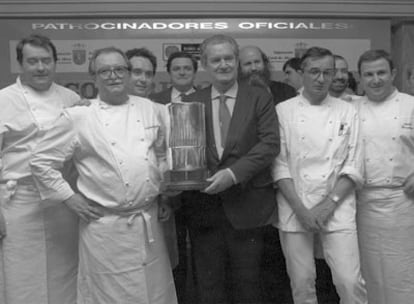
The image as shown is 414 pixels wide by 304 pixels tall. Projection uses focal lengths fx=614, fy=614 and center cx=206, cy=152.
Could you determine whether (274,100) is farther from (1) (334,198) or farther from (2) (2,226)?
(2) (2,226)

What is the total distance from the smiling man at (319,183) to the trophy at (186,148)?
418mm

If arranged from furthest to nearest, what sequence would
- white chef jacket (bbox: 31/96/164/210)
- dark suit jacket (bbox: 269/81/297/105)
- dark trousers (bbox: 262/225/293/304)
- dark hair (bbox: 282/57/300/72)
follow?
dark hair (bbox: 282/57/300/72) → dark suit jacket (bbox: 269/81/297/105) → dark trousers (bbox: 262/225/293/304) → white chef jacket (bbox: 31/96/164/210)

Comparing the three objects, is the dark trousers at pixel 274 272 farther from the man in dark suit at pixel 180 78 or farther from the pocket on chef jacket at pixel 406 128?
the man in dark suit at pixel 180 78

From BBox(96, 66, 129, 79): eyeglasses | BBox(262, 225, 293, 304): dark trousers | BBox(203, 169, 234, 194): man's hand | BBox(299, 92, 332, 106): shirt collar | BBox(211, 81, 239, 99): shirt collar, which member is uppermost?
BBox(96, 66, 129, 79): eyeglasses

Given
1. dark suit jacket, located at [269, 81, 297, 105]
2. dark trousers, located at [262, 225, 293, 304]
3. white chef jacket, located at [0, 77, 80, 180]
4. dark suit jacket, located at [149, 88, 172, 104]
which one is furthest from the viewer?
dark suit jacket, located at [149, 88, 172, 104]

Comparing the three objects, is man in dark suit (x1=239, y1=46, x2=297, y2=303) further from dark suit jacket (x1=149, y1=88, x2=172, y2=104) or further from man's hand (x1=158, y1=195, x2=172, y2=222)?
man's hand (x1=158, y1=195, x2=172, y2=222)

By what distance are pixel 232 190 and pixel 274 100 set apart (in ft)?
2.38

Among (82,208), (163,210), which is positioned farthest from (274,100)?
(82,208)

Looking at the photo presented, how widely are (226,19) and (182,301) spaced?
2065 mm

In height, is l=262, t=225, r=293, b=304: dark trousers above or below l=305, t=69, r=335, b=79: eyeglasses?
below

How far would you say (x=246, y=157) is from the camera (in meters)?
3.01

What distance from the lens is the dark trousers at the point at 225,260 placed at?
3.10 meters

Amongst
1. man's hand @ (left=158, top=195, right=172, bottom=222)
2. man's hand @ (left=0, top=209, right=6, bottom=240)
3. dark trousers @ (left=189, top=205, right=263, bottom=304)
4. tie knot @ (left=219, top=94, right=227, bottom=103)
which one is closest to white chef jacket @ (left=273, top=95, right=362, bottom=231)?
dark trousers @ (left=189, top=205, right=263, bottom=304)

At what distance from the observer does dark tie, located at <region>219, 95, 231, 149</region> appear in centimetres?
308
